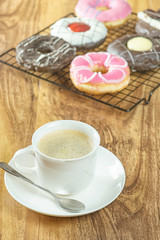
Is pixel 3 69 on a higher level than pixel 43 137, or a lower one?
lower

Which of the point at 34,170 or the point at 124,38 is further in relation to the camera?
the point at 124,38

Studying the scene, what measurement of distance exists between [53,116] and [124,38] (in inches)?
22.3

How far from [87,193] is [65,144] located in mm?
123

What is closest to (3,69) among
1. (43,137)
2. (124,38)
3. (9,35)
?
(9,35)

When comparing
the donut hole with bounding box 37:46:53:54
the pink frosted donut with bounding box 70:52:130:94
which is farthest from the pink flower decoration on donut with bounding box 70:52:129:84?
the donut hole with bounding box 37:46:53:54

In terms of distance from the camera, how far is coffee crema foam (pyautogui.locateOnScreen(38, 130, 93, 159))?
2.71 ft

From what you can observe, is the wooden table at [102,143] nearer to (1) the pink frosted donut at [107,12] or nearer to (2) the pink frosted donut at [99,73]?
(2) the pink frosted donut at [99,73]

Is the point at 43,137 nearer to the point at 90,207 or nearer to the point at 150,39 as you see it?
the point at 90,207

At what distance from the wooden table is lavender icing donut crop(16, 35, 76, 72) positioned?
0.19 ft

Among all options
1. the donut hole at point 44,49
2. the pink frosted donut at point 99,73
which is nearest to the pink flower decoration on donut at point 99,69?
the pink frosted donut at point 99,73

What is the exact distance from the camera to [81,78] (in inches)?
52.1

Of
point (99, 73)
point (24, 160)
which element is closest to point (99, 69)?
point (99, 73)

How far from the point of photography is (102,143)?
1.10 meters

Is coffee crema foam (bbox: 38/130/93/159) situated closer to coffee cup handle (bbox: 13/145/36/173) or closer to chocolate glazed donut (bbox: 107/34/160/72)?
coffee cup handle (bbox: 13/145/36/173)
